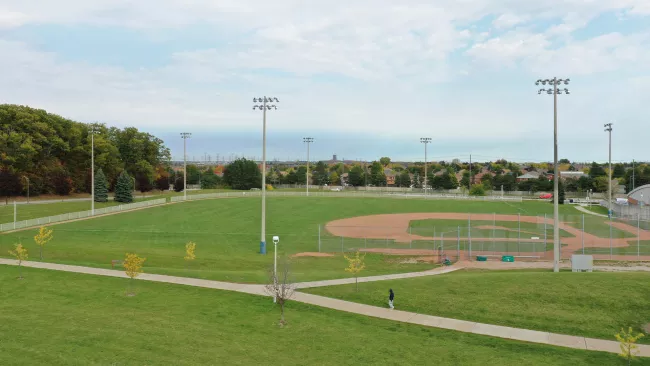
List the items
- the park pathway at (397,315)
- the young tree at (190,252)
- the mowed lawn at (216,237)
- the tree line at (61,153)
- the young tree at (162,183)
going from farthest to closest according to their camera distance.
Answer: the young tree at (162,183)
the tree line at (61,153)
the young tree at (190,252)
the mowed lawn at (216,237)
the park pathway at (397,315)

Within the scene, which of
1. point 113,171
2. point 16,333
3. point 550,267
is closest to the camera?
point 16,333

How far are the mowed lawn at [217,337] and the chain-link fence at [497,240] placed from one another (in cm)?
1900

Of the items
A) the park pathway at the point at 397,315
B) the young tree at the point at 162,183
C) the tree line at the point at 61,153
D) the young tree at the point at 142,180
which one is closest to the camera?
the park pathway at the point at 397,315

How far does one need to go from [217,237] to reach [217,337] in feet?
101

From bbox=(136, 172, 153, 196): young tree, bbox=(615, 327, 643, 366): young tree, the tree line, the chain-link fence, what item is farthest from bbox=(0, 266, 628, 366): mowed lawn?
bbox=(136, 172, 153, 196): young tree

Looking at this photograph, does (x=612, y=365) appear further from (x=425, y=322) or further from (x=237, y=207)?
(x=237, y=207)

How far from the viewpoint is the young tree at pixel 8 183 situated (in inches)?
2689

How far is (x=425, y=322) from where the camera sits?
66.7 ft

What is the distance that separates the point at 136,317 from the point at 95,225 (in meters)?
39.5

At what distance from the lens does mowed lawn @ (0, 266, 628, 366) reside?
51.2 feet

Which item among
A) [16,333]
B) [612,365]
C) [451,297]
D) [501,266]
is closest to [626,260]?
[501,266]

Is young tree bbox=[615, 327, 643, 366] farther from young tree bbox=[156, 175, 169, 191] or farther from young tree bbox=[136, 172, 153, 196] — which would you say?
young tree bbox=[156, 175, 169, 191]

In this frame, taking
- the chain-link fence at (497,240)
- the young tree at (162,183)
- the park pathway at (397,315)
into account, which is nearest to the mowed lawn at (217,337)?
the park pathway at (397,315)

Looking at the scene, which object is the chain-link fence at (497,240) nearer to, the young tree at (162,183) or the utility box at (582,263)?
the utility box at (582,263)
